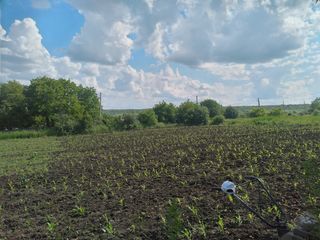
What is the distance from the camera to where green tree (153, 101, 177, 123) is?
4222cm

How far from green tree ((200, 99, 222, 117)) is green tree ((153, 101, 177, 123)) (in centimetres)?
660

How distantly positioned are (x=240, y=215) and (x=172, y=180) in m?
3.37

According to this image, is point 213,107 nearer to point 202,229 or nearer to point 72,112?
point 72,112

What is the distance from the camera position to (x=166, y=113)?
42.3m

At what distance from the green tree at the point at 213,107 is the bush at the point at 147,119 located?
10.4 metres

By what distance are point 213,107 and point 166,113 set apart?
812 centimetres

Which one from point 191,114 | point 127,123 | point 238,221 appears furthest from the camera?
point 191,114

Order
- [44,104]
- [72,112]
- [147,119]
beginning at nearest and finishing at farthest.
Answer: [147,119] < [72,112] < [44,104]

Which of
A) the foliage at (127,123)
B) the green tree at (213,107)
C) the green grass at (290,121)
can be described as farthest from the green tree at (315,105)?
the foliage at (127,123)

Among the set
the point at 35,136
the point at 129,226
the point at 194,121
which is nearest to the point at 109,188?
the point at 129,226

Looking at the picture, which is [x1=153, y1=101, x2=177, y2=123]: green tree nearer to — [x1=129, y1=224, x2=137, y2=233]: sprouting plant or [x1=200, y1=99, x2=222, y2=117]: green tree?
[x1=200, y1=99, x2=222, y2=117]: green tree

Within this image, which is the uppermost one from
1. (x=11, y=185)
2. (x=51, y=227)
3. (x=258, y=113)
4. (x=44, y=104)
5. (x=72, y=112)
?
(x=44, y=104)

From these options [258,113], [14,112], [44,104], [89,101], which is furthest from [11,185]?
[258,113]

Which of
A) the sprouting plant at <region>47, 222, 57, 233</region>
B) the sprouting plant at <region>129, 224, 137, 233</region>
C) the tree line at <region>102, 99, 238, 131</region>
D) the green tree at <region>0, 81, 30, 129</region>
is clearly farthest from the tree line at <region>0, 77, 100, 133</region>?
the sprouting plant at <region>129, 224, 137, 233</region>
